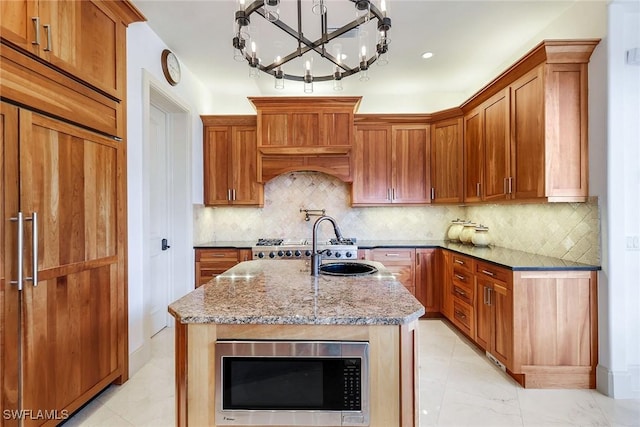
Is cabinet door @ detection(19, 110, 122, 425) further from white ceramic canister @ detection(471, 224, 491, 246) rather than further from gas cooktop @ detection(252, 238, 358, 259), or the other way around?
white ceramic canister @ detection(471, 224, 491, 246)

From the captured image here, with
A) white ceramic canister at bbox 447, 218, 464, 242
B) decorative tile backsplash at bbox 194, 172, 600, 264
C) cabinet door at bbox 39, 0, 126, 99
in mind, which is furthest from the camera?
decorative tile backsplash at bbox 194, 172, 600, 264

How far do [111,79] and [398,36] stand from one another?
2499 millimetres

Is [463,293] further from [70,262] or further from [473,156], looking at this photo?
[70,262]

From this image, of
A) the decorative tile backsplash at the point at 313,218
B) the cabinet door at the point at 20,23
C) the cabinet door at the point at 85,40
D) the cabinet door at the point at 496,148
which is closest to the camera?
the cabinet door at the point at 20,23

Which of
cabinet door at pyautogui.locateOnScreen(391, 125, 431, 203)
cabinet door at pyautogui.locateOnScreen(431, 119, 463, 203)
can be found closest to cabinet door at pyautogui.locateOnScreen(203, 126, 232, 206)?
cabinet door at pyautogui.locateOnScreen(391, 125, 431, 203)

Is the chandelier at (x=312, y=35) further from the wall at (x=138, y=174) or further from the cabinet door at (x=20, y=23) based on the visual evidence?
the cabinet door at (x=20, y=23)

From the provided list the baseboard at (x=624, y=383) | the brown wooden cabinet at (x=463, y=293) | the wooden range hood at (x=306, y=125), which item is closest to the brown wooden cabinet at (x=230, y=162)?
the wooden range hood at (x=306, y=125)

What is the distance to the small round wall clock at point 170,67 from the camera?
10.1 ft

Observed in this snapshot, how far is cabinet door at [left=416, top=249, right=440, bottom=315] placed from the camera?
150 inches

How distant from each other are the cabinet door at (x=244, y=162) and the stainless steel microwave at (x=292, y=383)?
10.1 feet

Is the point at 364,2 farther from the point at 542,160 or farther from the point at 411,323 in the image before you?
the point at 542,160

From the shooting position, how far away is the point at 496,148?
3.06 m

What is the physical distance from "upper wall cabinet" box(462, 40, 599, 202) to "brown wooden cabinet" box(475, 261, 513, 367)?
71cm

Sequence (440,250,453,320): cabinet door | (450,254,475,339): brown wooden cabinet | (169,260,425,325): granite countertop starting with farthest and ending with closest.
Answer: (440,250,453,320): cabinet door
(450,254,475,339): brown wooden cabinet
(169,260,425,325): granite countertop
